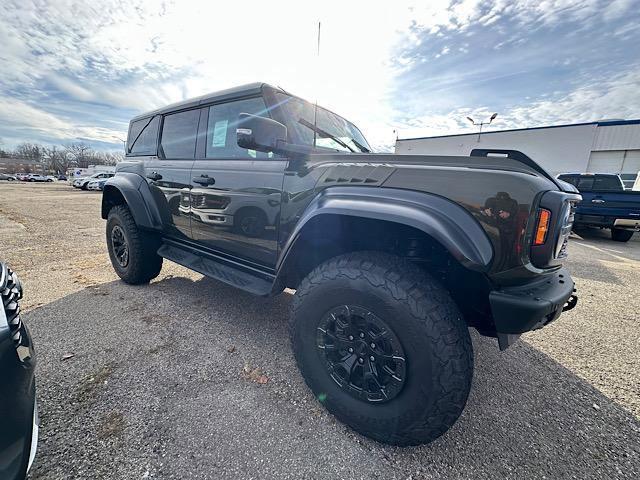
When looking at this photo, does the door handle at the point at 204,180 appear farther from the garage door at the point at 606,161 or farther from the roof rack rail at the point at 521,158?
the garage door at the point at 606,161

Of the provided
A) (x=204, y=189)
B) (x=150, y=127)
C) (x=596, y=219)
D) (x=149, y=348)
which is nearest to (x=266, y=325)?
(x=149, y=348)

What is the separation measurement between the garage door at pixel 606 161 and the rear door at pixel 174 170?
2477cm

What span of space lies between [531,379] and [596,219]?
28.6ft

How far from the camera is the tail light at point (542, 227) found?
1334 mm

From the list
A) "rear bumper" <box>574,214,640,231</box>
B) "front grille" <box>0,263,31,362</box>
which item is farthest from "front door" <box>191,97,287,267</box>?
"rear bumper" <box>574,214,640,231</box>

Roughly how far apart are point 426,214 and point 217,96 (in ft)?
7.35

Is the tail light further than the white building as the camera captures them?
No

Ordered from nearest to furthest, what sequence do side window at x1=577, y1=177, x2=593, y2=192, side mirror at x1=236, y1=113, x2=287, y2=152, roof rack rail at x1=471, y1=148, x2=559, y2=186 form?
roof rack rail at x1=471, y1=148, x2=559, y2=186, side mirror at x1=236, y1=113, x2=287, y2=152, side window at x1=577, y1=177, x2=593, y2=192

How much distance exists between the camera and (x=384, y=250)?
188 cm

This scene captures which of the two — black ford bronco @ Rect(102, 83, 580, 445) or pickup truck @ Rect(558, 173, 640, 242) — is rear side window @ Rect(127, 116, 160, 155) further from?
pickup truck @ Rect(558, 173, 640, 242)

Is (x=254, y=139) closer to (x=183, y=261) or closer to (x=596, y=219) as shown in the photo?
(x=183, y=261)

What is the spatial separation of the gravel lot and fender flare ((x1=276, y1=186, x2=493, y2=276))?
1093 millimetres

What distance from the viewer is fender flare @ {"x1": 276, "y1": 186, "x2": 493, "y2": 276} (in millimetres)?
1327

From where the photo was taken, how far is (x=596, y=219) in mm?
8180
